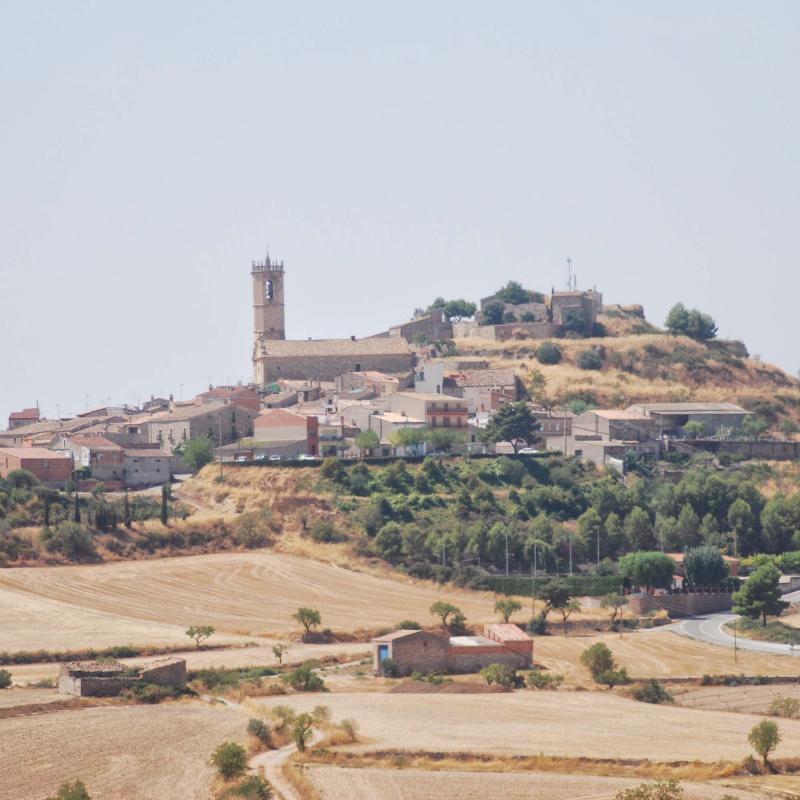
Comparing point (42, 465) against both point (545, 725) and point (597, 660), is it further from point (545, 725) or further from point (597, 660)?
point (545, 725)

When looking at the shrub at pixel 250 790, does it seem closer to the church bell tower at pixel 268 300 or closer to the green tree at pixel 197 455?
the green tree at pixel 197 455

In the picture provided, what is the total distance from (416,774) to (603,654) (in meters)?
16.5

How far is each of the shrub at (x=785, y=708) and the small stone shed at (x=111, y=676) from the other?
55.5 ft

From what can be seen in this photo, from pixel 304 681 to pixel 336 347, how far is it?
5716 centimetres

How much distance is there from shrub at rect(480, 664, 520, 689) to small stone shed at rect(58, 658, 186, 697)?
376 inches

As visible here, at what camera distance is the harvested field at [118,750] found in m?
41.9

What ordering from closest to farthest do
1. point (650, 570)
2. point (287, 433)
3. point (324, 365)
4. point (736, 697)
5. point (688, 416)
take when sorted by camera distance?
point (736, 697), point (650, 570), point (287, 433), point (688, 416), point (324, 365)

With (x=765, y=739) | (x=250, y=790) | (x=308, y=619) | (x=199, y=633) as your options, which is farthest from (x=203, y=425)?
(x=250, y=790)

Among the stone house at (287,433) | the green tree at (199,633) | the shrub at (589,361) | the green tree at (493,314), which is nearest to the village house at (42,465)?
the stone house at (287,433)

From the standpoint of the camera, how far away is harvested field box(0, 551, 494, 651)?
63.6 meters

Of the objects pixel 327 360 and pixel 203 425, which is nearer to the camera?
pixel 203 425

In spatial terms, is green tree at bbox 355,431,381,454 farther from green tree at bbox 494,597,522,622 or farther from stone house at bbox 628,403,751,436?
green tree at bbox 494,597,522,622

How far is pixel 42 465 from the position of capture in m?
84.1

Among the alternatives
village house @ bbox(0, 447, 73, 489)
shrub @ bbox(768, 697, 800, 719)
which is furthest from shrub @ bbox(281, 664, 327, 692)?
village house @ bbox(0, 447, 73, 489)
